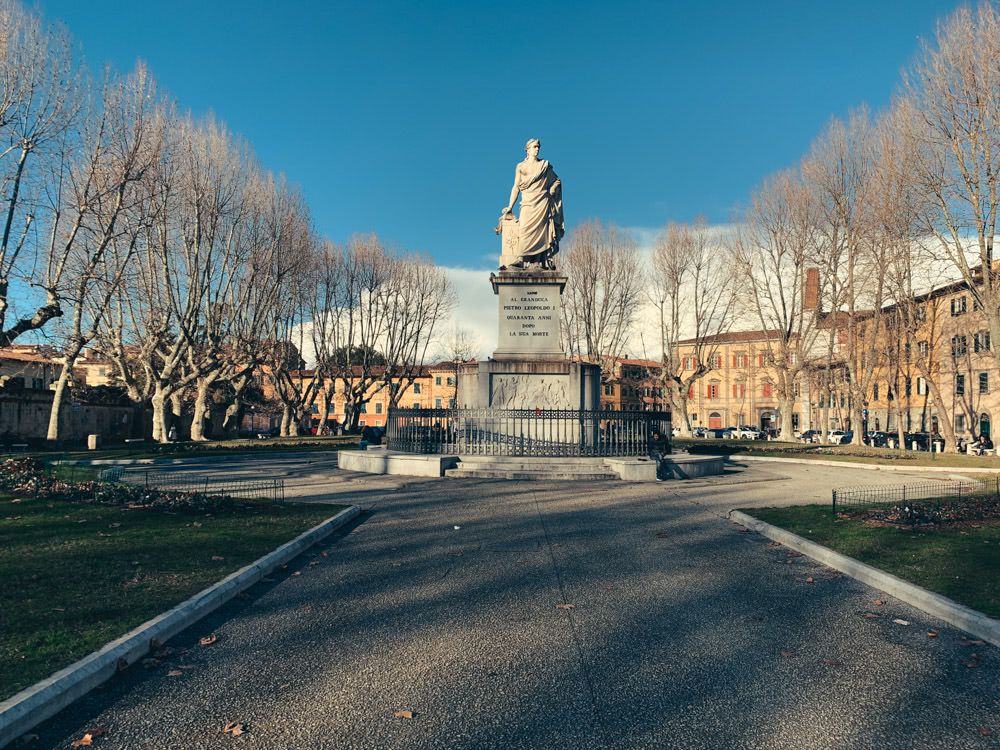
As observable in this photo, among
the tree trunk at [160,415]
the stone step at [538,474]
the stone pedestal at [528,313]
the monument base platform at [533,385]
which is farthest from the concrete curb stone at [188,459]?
the stone pedestal at [528,313]

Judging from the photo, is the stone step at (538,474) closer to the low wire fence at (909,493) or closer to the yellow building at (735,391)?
the low wire fence at (909,493)

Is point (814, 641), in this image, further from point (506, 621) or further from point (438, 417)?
point (438, 417)

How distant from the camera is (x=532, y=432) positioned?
18.9 metres

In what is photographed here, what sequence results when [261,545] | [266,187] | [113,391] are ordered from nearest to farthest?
[261,545] < [266,187] < [113,391]

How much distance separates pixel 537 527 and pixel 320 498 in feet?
17.9

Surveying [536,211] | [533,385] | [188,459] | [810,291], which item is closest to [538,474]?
[533,385]

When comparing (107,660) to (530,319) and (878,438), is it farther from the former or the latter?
(878,438)

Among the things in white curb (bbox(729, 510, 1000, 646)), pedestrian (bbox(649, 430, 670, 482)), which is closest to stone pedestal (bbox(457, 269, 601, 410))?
pedestrian (bbox(649, 430, 670, 482))

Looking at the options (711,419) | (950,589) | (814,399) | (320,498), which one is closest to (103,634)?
(950,589)

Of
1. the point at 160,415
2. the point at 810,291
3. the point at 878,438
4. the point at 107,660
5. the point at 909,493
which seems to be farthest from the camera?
the point at 878,438

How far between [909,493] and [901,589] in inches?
411

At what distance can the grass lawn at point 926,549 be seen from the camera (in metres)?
6.49

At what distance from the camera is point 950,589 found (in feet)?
21.1

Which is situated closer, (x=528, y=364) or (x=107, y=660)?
(x=107, y=660)
